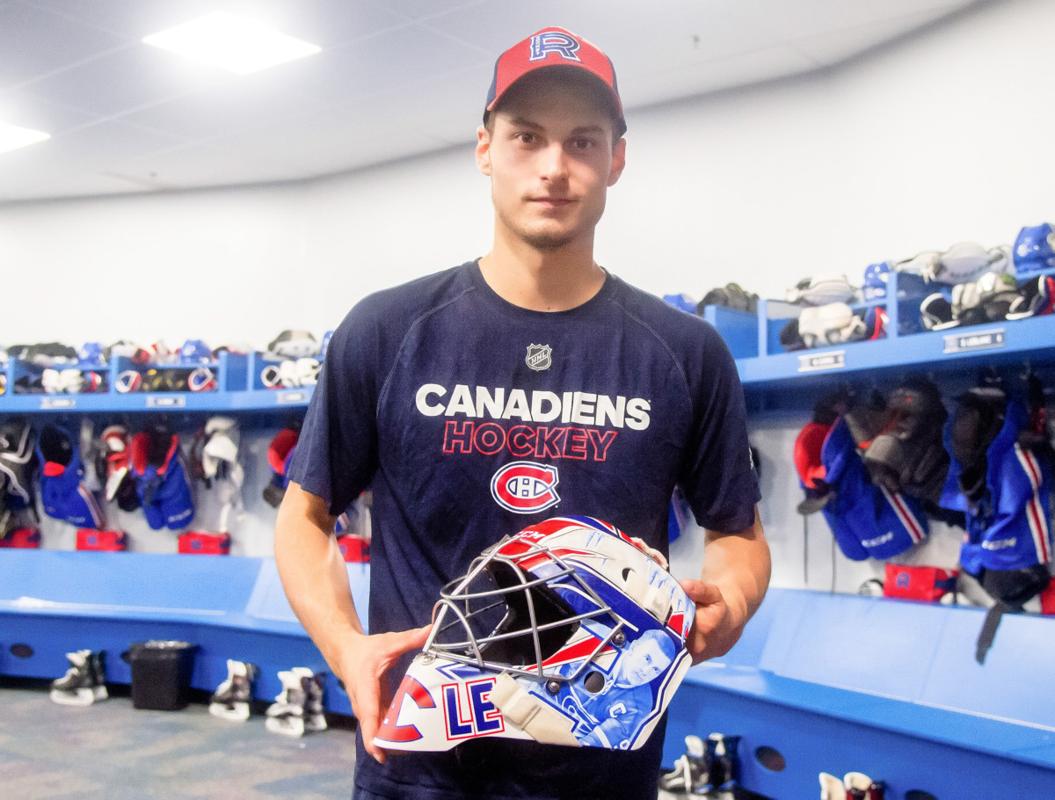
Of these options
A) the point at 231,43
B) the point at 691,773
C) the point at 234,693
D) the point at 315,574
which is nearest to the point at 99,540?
the point at 234,693

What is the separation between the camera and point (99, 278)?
25.7 ft

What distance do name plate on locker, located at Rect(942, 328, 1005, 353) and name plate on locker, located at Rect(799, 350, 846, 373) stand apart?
433 millimetres

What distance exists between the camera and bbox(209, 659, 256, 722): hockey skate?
219 inches

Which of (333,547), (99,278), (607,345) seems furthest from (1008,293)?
(99,278)

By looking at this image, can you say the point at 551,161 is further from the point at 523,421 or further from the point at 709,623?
the point at 709,623

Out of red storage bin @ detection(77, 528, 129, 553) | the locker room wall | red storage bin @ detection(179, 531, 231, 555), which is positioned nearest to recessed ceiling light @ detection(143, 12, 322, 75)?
the locker room wall

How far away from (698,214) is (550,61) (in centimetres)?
430

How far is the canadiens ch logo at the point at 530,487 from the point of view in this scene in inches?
45.6

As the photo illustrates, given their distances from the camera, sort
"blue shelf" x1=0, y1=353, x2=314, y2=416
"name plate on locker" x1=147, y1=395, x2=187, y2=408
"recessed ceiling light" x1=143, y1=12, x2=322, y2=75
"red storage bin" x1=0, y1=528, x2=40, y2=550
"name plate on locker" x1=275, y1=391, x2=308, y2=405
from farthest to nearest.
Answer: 1. "red storage bin" x1=0, y1=528, x2=40, y2=550
2. "name plate on locker" x1=147, y1=395, x2=187, y2=408
3. "blue shelf" x1=0, y1=353, x2=314, y2=416
4. "name plate on locker" x1=275, y1=391, x2=308, y2=405
5. "recessed ceiling light" x1=143, y1=12, x2=322, y2=75

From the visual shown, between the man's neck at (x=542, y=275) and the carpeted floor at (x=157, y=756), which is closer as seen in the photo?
the man's neck at (x=542, y=275)

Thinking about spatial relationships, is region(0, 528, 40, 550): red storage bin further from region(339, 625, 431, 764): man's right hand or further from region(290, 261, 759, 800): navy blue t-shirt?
region(339, 625, 431, 764): man's right hand

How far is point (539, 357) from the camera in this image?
120cm

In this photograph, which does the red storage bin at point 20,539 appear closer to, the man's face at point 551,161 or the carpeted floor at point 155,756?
the carpeted floor at point 155,756

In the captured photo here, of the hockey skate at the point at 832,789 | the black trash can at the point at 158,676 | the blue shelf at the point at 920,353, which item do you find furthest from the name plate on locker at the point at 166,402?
the hockey skate at the point at 832,789
